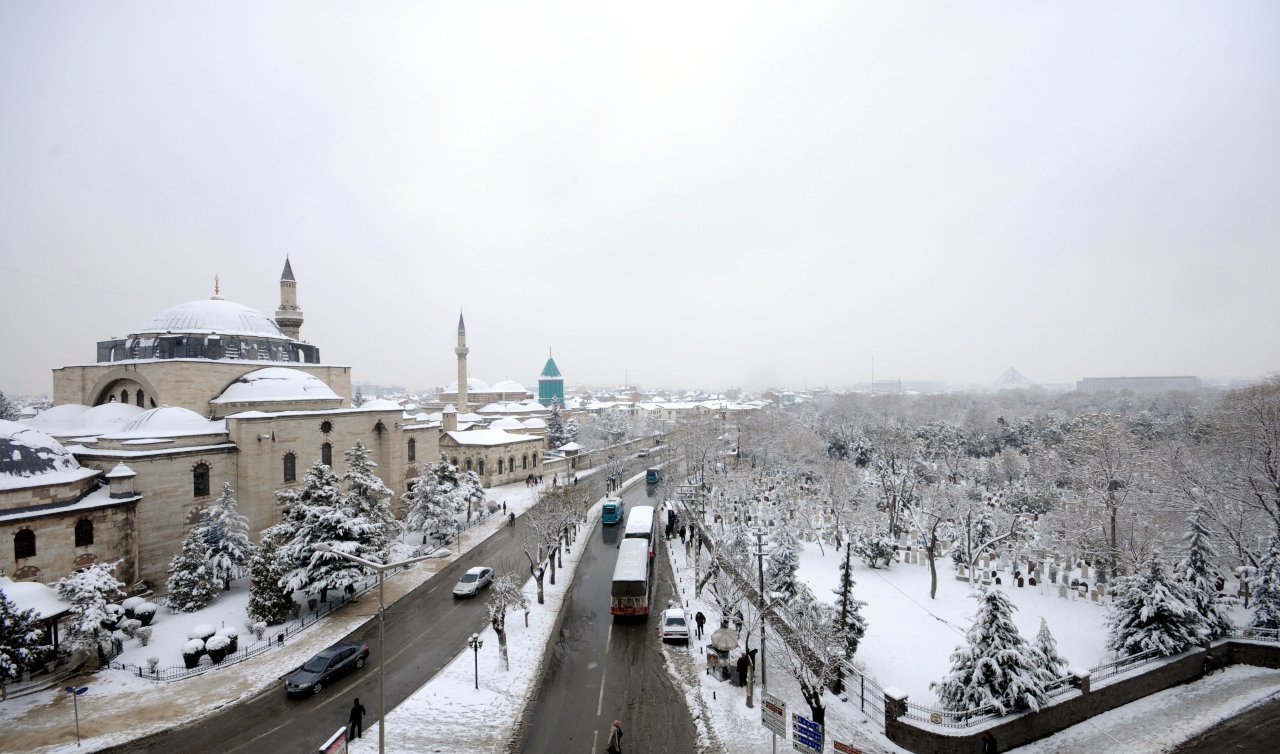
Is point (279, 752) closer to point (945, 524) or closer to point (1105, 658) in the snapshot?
point (1105, 658)

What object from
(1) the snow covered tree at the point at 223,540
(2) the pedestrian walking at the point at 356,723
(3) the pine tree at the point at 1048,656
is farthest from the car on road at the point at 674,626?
(1) the snow covered tree at the point at 223,540

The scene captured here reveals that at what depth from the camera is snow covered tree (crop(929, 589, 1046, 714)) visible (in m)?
11.9

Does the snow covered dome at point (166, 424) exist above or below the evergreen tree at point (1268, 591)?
above

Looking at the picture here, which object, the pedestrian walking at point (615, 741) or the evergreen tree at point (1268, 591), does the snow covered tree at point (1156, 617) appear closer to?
the evergreen tree at point (1268, 591)

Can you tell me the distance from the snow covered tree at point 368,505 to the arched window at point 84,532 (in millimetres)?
7981

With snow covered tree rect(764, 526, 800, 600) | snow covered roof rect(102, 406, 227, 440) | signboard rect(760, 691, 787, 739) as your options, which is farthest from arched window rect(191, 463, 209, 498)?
signboard rect(760, 691, 787, 739)

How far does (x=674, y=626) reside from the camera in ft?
57.6

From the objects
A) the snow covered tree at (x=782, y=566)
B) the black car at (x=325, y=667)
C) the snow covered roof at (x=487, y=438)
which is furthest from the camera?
the snow covered roof at (x=487, y=438)

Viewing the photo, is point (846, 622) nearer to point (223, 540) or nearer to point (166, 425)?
point (223, 540)

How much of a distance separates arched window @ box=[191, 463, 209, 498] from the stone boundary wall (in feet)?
90.3

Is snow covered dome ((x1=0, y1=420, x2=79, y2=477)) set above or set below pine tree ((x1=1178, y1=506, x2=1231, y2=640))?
above

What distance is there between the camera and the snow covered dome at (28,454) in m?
17.8

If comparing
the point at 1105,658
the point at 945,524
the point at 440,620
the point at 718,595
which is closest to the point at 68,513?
the point at 440,620

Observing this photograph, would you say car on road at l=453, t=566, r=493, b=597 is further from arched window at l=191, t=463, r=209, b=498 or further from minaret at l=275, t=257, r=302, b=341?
minaret at l=275, t=257, r=302, b=341
